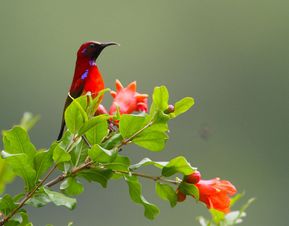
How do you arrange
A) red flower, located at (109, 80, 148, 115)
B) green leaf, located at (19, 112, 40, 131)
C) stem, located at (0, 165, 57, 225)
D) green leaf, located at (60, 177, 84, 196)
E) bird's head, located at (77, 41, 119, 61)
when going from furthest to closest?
bird's head, located at (77, 41, 119, 61) < red flower, located at (109, 80, 148, 115) < green leaf, located at (60, 177, 84, 196) < stem, located at (0, 165, 57, 225) < green leaf, located at (19, 112, 40, 131)

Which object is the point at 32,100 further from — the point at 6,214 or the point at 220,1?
the point at 6,214

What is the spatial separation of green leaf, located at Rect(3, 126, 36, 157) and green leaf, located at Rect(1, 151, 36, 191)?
1 centimetres

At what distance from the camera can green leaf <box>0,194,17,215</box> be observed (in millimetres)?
733

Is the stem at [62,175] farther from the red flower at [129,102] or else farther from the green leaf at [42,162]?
the red flower at [129,102]

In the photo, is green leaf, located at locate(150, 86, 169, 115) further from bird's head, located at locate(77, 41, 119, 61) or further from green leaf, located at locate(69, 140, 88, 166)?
bird's head, located at locate(77, 41, 119, 61)

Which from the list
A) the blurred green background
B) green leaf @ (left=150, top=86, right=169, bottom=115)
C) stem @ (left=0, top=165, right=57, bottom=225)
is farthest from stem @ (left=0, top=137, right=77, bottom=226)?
the blurred green background

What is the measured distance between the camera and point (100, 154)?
0.75 metres

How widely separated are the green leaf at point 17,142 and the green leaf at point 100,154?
64 mm

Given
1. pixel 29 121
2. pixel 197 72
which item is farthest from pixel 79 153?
pixel 197 72

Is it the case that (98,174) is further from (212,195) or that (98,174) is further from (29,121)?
(29,121)

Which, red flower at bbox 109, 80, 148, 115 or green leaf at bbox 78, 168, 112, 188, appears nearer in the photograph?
green leaf at bbox 78, 168, 112, 188

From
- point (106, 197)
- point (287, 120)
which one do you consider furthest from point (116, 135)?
point (287, 120)

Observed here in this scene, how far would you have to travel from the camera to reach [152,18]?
5617 millimetres

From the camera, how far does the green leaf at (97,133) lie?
2.53ft
